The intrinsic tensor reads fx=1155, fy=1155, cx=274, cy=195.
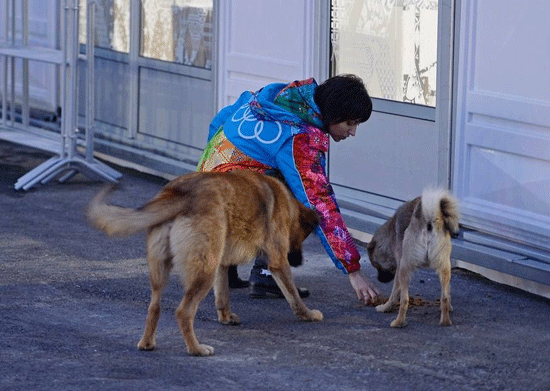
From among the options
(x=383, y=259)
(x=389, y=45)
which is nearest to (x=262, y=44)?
(x=389, y=45)

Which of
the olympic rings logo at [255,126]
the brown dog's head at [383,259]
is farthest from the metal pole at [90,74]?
the brown dog's head at [383,259]

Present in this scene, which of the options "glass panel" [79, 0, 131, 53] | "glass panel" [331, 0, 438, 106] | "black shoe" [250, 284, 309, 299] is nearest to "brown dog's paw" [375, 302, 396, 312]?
"black shoe" [250, 284, 309, 299]

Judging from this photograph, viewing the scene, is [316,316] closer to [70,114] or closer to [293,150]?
[293,150]

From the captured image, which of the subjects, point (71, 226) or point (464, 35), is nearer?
point (464, 35)

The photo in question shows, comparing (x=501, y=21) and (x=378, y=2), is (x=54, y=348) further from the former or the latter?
(x=378, y=2)

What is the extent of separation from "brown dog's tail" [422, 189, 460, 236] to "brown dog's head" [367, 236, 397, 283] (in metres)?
0.65

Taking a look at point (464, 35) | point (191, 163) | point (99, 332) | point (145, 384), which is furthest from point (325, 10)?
point (145, 384)

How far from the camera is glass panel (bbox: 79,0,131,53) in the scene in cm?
1144

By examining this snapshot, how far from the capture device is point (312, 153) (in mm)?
6160

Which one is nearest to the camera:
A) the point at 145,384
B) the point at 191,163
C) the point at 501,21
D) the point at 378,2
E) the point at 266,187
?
the point at 145,384

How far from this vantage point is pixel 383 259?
21.5ft

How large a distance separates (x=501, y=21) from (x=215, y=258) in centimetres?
267

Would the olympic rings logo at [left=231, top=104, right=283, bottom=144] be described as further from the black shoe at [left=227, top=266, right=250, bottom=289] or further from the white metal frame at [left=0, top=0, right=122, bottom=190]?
the white metal frame at [left=0, top=0, right=122, bottom=190]

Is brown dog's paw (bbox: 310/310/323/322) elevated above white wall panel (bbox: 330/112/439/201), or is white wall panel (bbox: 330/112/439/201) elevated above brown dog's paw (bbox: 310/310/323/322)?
white wall panel (bbox: 330/112/439/201)
